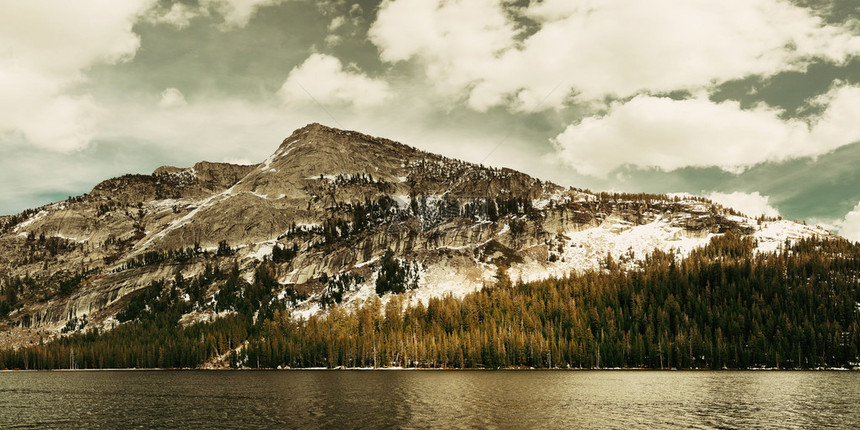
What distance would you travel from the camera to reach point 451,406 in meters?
74.6

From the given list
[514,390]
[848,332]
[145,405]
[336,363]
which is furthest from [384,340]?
[848,332]

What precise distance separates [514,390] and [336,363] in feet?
361

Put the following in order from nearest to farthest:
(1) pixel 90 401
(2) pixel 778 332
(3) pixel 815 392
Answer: (1) pixel 90 401 < (3) pixel 815 392 < (2) pixel 778 332

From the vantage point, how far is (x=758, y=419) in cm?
6494

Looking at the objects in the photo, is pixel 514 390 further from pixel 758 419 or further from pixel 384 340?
pixel 384 340

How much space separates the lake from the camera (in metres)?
62.2

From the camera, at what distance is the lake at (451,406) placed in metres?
62.2

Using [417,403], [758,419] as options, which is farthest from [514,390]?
[758,419]

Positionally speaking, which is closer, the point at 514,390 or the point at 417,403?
the point at 417,403

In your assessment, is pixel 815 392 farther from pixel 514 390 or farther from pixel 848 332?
pixel 848 332

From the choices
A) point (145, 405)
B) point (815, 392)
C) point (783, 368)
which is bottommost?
point (783, 368)

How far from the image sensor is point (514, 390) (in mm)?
97625

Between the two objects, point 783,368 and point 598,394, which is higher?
point 598,394

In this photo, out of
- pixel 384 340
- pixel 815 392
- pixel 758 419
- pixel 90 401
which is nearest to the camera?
pixel 758 419
